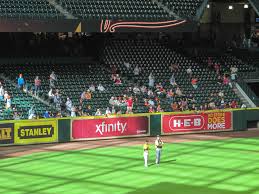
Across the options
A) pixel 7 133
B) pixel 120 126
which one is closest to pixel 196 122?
pixel 120 126

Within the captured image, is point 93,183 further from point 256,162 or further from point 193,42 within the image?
point 193,42

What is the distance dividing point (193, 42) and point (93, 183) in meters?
33.7

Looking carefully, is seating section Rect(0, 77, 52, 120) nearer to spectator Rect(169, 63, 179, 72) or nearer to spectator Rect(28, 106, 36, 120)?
spectator Rect(28, 106, 36, 120)

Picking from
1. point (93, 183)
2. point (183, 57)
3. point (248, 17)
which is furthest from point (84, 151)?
point (248, 17)

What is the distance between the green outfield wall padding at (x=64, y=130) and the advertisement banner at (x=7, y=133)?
3.10 meters

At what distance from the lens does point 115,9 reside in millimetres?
46500

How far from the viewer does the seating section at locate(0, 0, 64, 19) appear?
41844 millimetres

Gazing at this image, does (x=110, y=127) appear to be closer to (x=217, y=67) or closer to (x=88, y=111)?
(x=88, y=111)

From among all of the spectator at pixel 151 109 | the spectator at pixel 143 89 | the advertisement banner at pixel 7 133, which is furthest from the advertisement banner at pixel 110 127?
the spectator at pixel 143 89

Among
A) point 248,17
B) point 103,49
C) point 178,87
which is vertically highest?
point 248,17

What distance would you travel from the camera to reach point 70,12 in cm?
4394

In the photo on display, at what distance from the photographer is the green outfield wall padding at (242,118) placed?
44.8m

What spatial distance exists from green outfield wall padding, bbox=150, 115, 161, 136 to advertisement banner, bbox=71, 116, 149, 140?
0.32 m

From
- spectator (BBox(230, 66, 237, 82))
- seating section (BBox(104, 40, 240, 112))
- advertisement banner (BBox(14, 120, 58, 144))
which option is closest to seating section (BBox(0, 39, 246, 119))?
seating section (BBox(104, 40, 240, 112))
